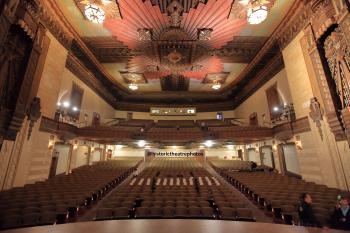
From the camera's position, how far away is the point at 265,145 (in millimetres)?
13039

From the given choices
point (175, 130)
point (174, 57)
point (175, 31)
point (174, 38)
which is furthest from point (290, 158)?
point (175, 31)

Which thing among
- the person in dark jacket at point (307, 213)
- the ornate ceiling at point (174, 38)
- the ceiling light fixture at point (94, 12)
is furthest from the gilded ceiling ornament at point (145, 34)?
the person in dark jacket at point (307, 213)

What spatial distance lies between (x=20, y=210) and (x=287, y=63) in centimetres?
1176

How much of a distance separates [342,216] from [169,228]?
3.41 metres

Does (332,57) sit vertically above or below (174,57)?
below

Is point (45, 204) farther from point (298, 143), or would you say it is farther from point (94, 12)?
point (298, 143)

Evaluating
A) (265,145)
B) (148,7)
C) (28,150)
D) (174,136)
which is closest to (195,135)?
(174,136)

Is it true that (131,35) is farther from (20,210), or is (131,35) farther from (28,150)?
(20,210)

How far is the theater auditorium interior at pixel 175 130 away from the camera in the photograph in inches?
165

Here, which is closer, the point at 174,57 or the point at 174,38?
the point at 174,38

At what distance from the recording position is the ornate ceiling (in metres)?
7.85

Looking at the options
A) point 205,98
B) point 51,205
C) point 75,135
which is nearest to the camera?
point 51,205

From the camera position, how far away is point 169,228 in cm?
193

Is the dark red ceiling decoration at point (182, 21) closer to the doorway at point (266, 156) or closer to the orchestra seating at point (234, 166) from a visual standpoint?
the orchestra seating at point (234, 166)
